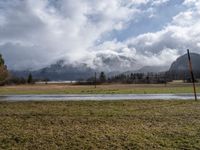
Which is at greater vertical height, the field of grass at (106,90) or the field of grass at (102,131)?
the field of grass at (106,90)

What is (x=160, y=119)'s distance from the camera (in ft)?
39.5

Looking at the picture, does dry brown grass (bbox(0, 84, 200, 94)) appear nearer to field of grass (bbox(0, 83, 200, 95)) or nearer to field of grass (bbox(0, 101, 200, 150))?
field of grass (bbox(0, 83, 200, 95))

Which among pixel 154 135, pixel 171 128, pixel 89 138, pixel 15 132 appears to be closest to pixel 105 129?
pixel 89 138

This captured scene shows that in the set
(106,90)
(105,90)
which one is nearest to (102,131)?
(105,90)

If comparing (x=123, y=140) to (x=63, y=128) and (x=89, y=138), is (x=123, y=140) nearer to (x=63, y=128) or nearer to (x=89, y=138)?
(x=89, y=138)

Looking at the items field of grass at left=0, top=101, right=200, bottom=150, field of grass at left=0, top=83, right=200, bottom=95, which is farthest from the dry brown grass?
field of grass at left=0, top=101, right=200, bottom=150

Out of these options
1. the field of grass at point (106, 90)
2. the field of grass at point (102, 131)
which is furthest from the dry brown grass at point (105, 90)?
the field of grass at point (102, 131)

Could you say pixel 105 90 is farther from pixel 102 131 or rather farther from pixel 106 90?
pixel 102 131

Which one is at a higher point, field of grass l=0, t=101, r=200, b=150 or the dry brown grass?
the dry brown grass

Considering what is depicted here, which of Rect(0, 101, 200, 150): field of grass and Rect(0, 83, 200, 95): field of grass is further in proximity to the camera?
Rect(0, 83, 200, 95): field of grass

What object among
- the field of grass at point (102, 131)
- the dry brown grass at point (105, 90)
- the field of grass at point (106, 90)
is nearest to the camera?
the field of grass at point (102, 131)

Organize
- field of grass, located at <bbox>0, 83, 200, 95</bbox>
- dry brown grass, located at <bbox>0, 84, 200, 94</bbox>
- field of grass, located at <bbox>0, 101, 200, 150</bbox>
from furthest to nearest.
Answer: dry brown grass, located at <bbox>0, 84, 200, 94</bbox> → field of grass, located at <bbox>0, 83, 200, 95</bbox> → field of grass, located at <bbox>0, 101, 200, 150</bbox>

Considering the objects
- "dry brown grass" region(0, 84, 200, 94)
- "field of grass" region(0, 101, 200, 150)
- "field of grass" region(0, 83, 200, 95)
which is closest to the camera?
"field of grass" region(0, 101, 200, 150)

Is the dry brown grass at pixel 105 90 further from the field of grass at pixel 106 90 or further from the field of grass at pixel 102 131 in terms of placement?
the field of grass at pixel 102 131
